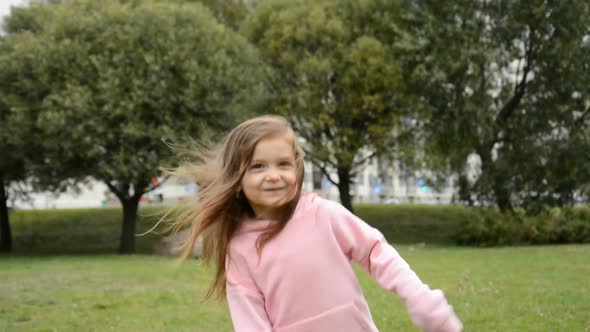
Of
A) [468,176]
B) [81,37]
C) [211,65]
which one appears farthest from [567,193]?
[81,37]

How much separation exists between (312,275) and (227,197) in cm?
69

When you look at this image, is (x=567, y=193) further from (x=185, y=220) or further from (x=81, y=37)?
(x=185, y=220)

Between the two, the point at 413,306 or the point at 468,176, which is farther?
the point at 468,176

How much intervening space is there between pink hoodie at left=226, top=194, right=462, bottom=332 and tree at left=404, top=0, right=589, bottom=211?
2489 cm

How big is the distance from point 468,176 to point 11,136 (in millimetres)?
18979

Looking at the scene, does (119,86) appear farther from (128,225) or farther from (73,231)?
(73,231)

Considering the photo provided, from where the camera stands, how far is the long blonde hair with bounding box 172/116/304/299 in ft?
12.3

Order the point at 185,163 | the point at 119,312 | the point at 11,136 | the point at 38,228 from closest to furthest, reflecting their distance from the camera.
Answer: the point at 185,163 < the point at 119,312 < the point at 11,136 < the point at 38,228

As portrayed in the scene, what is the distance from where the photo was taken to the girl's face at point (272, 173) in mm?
3707

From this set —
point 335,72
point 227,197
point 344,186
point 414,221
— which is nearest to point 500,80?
point 335,72

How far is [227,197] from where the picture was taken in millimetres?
3879

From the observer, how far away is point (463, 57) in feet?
89.3

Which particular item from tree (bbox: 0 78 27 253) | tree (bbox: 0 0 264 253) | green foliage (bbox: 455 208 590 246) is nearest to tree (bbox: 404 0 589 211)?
green foliage (bbox: 455 208 590 246)

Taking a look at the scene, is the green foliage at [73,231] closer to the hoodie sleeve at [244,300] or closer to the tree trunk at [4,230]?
the tree trunk at [4,230]
